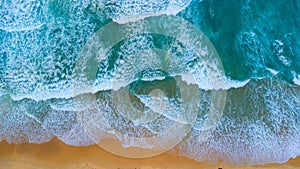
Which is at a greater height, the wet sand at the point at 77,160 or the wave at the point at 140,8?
the wave at the point at 140,8

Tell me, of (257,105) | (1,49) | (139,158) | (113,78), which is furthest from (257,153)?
(1,49)

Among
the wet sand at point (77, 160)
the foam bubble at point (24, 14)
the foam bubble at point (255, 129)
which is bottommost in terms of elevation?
the wet sand at point (77, 160)

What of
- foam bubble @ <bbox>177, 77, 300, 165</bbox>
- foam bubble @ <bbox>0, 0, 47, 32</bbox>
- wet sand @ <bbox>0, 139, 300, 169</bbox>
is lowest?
wet sand @ <bbox>0, 139, 300, 169</bbox>

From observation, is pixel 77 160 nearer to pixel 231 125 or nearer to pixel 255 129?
pixel 231 125

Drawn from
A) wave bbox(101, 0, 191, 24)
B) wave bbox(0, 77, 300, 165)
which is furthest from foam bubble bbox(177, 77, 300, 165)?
wave bbox(101, 0, 191, 24)

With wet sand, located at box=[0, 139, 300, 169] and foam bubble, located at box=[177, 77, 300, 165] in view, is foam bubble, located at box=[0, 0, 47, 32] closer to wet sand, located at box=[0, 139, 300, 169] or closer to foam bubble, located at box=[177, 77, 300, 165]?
wet sand, located at box=[0, 139, 300, 169]

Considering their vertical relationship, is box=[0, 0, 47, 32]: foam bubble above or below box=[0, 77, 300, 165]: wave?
above

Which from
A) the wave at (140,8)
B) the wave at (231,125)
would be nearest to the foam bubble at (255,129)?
the wave at (231,125)

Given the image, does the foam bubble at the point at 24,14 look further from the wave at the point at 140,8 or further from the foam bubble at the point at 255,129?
the foam bubble at the point at 255,129
